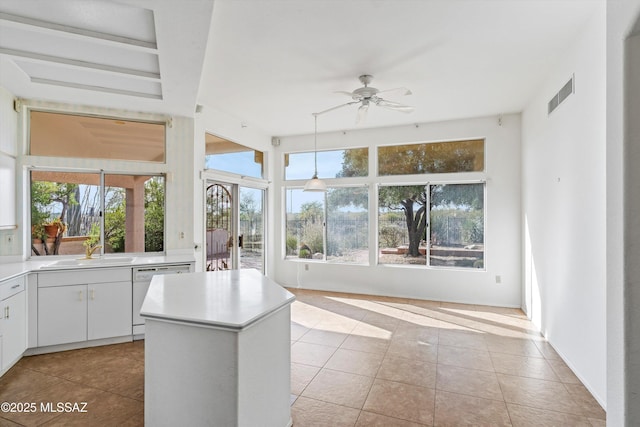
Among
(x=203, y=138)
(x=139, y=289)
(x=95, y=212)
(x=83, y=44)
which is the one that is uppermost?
(x=83, y=44)

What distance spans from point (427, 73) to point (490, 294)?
12.0ft

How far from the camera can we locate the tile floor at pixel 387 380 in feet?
7.69

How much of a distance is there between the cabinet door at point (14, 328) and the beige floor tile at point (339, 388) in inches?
107

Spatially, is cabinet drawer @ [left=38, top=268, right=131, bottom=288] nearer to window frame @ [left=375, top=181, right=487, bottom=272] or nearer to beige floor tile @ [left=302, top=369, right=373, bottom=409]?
beige floor tile @ [left=302, top=369, right=373, bottom=409]

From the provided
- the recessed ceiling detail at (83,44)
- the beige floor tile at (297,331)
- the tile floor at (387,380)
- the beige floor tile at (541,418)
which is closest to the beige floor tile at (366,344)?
the tile floor at (387,380)

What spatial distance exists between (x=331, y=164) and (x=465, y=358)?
409 centimetres

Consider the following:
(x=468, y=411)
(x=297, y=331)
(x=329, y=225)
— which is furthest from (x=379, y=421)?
(x=329, y=225)

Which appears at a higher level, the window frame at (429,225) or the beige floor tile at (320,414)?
the window frame at (429,225)

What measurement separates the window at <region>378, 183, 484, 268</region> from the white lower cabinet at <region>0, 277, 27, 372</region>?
16.2 feet

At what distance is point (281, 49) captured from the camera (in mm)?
3105

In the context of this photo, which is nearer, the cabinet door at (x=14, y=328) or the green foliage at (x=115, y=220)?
the cabinet door at (x=14, y=328)

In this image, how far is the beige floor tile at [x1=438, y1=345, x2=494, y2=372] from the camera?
3150 millimetres

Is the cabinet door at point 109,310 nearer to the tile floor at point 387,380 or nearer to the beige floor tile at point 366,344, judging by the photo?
the tile floor at point 387,380

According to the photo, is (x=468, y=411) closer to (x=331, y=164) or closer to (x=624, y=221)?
(x=624, y=221)
